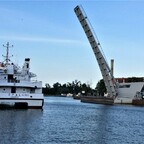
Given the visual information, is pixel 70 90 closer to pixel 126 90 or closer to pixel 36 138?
pixel 126 90

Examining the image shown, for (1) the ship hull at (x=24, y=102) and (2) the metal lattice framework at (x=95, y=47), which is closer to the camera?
(1) the ship hull at (x=24, y=102)

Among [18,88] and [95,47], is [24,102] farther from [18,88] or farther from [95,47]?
[95,47]

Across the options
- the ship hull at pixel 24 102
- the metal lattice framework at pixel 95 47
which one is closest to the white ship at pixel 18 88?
the ship hull at pixel 24 102

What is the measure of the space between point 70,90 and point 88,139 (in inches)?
6842

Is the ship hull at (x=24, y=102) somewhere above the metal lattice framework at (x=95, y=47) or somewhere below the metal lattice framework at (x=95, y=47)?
below

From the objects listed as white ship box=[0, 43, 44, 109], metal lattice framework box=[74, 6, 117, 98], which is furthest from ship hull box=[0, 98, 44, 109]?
metal lattice framework box=[74, 6, 117, 98]

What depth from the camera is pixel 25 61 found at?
46750mm

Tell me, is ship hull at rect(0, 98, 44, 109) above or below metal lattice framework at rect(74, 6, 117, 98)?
below

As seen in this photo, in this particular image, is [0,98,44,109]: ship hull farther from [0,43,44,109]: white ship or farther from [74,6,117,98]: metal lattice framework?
[74,6,117,98]: metal lattice framework

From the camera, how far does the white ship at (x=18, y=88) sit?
137ft

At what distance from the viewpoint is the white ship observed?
41656 millimetres

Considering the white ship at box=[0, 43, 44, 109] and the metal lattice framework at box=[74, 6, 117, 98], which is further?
the metal lattice framework at box=[74, 6, 117, 98]

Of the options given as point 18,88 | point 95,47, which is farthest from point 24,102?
point 95,47

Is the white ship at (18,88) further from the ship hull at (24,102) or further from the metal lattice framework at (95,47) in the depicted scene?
the metal lattice framework at (95,47)
